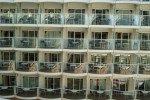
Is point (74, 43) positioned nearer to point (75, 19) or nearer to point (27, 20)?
point (75, 19)

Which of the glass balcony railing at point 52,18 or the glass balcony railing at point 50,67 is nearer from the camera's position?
the glass balcony railing at point 50,67

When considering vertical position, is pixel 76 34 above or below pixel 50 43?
above

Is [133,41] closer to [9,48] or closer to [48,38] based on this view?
[48,38]

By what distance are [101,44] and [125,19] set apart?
340cm

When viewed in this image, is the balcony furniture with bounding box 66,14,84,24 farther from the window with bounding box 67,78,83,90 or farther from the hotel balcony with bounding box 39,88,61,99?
the hotel balcony with bounding box 39,88,61,99

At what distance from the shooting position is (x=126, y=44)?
26.2 meters

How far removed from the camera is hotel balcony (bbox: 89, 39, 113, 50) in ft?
84.5

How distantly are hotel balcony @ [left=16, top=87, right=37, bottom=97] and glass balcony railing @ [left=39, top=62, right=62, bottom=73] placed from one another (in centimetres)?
232

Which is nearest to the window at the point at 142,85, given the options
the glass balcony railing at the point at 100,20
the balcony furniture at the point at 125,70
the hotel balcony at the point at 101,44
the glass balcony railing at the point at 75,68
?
the balcony furniture at the point at 125,70

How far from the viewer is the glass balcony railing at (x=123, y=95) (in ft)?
84.1

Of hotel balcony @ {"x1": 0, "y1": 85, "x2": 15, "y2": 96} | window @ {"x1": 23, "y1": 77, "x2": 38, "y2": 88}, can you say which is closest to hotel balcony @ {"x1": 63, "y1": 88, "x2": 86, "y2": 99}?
window @ {"x1": 23, "y1": 77, "x2": 38, "y2": 88}

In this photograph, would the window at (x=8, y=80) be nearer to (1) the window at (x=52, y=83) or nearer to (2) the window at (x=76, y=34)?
(1) the window at (x=52, y=83)

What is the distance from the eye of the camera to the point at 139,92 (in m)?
26.8

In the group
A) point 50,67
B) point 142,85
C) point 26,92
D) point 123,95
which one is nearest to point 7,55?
point 26,92
